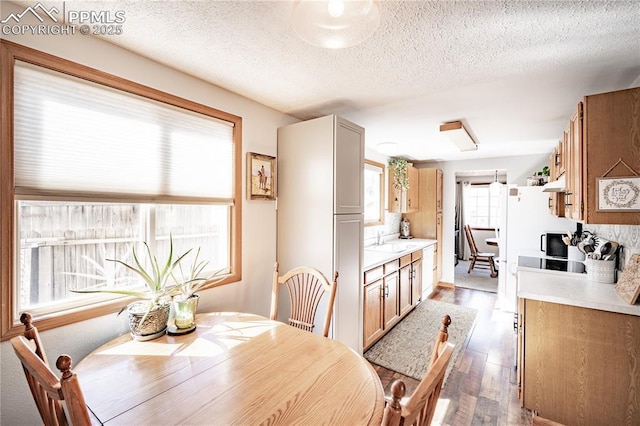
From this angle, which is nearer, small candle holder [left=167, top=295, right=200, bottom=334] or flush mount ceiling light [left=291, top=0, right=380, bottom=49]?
flush mount ceiling light [left=291, top=0, right=380, bottom=49]

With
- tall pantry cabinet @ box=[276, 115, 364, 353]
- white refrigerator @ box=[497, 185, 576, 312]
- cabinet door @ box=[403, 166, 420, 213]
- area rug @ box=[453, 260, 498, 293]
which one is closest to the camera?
tall pantry cabinet @ box=[276, 115, 364, 353]

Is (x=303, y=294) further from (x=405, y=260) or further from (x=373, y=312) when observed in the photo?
(x=405, y=260)

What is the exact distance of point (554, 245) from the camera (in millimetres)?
3264

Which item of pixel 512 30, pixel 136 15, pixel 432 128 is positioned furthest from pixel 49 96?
pixel 432 128

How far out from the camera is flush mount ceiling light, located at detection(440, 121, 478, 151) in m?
2.82

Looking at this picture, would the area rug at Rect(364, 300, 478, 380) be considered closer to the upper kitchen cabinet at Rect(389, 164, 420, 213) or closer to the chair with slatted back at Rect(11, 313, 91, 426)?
the upper kitchen cabinet at Rect(389, 164, 420, 213)

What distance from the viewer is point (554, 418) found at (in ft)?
5.94

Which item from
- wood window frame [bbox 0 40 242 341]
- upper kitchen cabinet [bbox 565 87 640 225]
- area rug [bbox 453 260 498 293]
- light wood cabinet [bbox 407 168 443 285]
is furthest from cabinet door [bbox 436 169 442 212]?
wood window frame [bbox 0 40 242 341]

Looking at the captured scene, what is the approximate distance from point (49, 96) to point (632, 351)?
3.41 m

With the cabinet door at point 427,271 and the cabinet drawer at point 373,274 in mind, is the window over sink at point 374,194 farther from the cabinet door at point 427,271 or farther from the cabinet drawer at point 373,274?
the cabinet drawer at point 373,274

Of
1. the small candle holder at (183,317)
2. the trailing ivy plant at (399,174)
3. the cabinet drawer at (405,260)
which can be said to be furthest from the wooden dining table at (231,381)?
the trailing ivy plant at (399,174)

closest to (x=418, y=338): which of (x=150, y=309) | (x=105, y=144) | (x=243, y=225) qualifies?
(x=243, y=225)

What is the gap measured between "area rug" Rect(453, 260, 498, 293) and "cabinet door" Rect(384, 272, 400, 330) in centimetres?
247

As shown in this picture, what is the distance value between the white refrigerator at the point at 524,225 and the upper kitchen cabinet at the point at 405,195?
1429 millimetres
